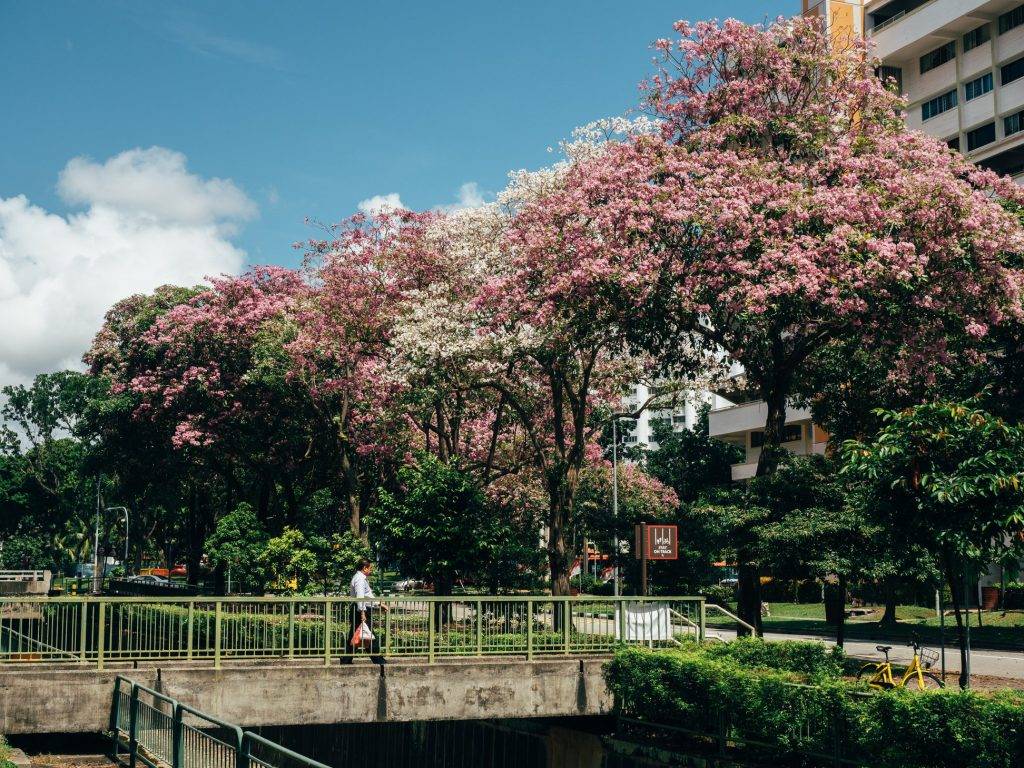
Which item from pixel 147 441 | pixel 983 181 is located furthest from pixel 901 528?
pixel 147 441

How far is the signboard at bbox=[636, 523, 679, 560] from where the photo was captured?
76.3ft

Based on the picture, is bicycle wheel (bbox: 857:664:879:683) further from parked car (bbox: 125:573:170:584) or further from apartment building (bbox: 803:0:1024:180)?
parked car (bbox: 125:573:170:584)

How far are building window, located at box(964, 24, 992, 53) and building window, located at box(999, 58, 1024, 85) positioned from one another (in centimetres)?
191

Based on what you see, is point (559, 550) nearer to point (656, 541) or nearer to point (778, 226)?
point (656, 541)

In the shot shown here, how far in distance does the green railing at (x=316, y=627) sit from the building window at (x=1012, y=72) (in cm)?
4156

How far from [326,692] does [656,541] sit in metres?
7.54

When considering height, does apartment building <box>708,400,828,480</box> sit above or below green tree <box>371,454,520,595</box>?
above

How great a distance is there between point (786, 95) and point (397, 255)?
12.1 m

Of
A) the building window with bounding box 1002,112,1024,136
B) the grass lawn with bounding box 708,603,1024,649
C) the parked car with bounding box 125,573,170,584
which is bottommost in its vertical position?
the grass lawn with bounding box 708,603,1024,649

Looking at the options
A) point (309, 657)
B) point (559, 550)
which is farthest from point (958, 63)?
point (309, 657)

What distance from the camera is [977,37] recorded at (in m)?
57.0

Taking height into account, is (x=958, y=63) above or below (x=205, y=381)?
above

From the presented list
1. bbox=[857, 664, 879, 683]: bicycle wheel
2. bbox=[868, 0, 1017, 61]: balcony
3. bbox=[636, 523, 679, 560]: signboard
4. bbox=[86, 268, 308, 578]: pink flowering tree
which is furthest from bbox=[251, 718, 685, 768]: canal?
bbox=[868, 0, 1017, 61]: balcony

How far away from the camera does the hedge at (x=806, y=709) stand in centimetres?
1338
